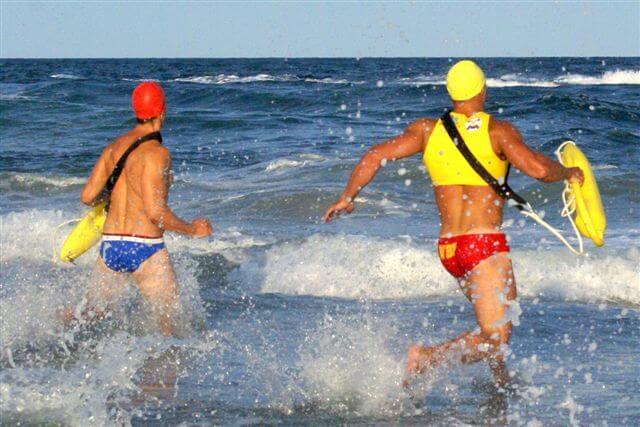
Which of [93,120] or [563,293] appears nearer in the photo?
[563,293]

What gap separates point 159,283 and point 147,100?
3.41 feet

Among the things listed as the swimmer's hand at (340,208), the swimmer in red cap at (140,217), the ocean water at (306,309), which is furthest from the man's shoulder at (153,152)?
the swimmer's hand at (340,208)

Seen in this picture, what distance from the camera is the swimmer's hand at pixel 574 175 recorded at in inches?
209

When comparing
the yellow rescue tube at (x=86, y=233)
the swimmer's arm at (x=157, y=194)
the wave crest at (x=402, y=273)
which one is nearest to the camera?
the swimmer's arm at (x=157, y=194)

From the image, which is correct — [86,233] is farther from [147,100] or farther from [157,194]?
[147,100]

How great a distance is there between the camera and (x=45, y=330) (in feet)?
22.1

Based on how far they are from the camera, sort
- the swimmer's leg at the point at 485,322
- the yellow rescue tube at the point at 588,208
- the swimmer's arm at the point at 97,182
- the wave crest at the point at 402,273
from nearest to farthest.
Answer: the swimmer's leg at the point at 485,322 → the yellow rescue tube at the point at 588,208 → the swimmer's arm at the point at 97,182 → the wave crest at the point at 402,273

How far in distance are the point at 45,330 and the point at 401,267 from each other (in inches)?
147

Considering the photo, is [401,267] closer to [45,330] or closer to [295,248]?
[295,248]

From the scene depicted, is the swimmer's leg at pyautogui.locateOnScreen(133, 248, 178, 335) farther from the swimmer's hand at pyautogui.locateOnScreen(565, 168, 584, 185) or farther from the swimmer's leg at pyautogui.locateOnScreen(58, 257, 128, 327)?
the swimmer's hand at pyautogui.locateOnScreen(565, 168, 584, 185)

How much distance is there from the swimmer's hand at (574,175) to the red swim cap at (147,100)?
2.29m

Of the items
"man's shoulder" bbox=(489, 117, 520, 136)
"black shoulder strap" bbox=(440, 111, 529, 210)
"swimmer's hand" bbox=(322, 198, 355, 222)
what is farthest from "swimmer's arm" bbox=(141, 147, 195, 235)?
"man's shoulder" bbox=(489, 117, 520, 136)

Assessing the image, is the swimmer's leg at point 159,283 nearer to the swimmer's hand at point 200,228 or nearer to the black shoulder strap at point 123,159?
the swimmer's hand at point 200,228

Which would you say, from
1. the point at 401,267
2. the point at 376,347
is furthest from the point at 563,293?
the point at 376,347
